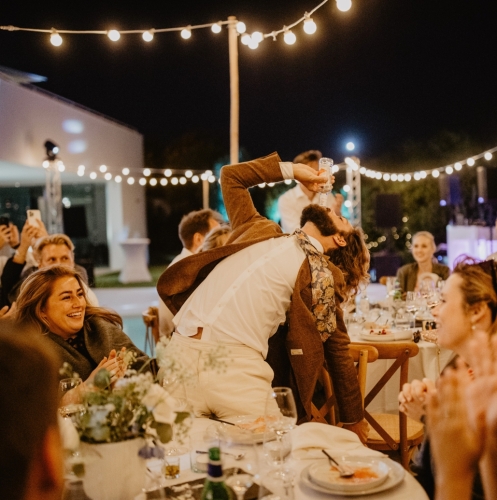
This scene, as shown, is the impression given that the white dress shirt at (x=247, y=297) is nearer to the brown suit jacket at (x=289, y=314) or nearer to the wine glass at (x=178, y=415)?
the brown suit jacket at (x=289, y=314)

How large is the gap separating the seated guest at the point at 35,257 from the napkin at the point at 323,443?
7.23 ft

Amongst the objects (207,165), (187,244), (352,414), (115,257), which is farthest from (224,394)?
(207,165)

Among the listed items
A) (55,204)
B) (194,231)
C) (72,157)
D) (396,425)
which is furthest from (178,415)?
(72,157)

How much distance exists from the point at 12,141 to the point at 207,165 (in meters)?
11.2

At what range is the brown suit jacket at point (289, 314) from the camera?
2592 mm

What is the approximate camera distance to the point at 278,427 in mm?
1693

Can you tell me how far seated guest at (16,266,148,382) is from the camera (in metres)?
2.83

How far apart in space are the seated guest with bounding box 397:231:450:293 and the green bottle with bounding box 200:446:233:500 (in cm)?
465

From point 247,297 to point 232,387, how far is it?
36 cm

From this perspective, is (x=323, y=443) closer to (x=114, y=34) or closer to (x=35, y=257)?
(x=35, y=257)

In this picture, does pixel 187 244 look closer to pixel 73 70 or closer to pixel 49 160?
pixel 49 160

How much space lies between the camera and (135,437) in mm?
1473

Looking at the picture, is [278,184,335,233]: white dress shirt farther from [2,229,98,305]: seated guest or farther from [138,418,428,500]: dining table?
[138,418,428,500]: dining table

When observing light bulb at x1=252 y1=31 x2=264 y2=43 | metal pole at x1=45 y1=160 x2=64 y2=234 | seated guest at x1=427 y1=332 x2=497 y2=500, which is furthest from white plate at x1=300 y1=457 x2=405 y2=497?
metal pole at x1=45 y1=160 x2=64 y2=234
